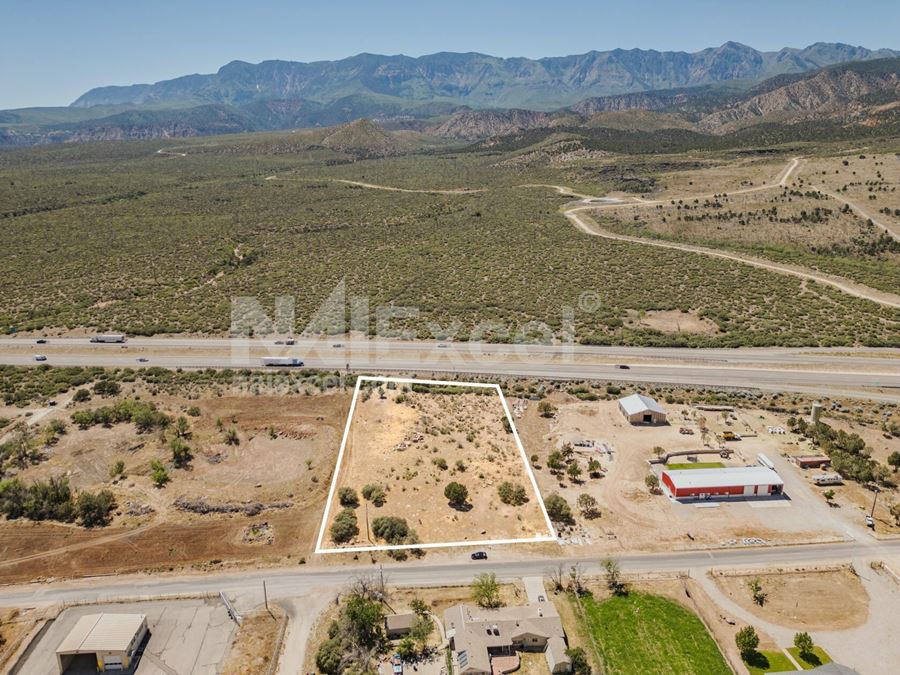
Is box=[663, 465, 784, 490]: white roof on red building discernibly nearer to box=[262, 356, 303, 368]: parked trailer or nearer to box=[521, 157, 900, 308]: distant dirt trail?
box=[262, 356, 303, 368]: parked trailer

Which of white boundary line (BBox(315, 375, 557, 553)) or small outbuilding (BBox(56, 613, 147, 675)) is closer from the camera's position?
small outbuilding (BBox(56, 613, 147, 675))

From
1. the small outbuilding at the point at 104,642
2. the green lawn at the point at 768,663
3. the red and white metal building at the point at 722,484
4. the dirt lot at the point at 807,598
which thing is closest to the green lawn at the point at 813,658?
the green lawn at the point at 768,663

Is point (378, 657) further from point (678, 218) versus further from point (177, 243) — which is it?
point (678, 218)

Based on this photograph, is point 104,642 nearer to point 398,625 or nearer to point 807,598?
point 398,625

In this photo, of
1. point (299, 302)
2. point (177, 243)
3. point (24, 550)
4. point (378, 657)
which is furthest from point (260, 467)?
point (177, 243)

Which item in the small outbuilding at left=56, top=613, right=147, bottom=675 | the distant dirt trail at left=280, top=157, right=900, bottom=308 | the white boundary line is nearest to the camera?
the small outbuilding at left=56, top=613, right=147, bottom=675

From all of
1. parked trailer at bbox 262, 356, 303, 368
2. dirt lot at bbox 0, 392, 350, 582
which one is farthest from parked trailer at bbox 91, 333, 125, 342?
parked trailer at bbox 262, 356, 303, 368

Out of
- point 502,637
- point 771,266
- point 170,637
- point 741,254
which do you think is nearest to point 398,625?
point 502,637
